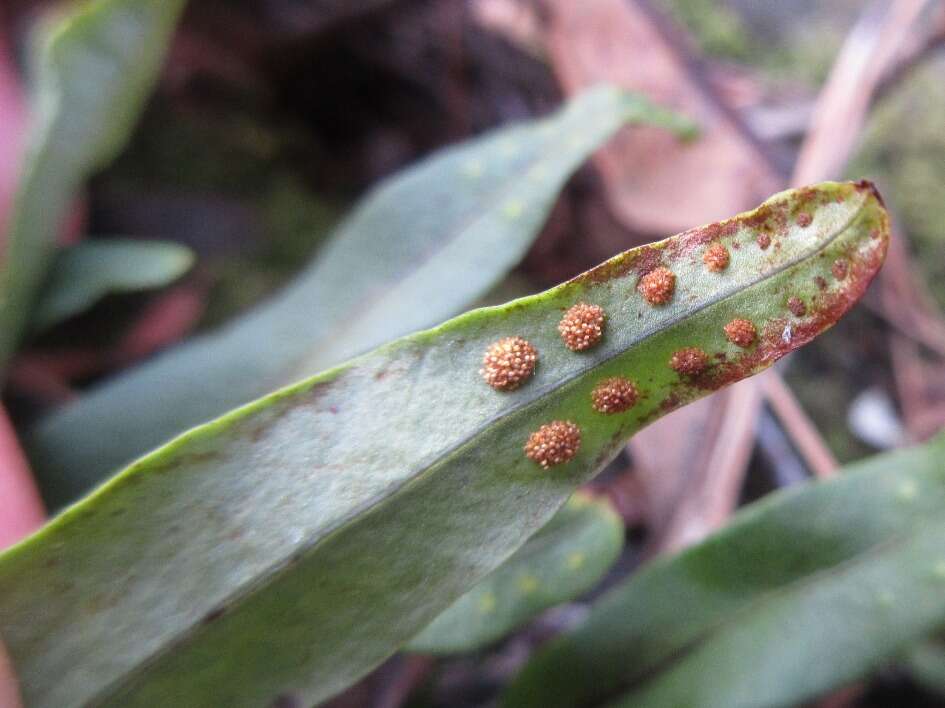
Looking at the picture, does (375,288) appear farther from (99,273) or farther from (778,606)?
(778,606)

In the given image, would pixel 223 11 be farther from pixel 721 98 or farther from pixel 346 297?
pixel 721 98

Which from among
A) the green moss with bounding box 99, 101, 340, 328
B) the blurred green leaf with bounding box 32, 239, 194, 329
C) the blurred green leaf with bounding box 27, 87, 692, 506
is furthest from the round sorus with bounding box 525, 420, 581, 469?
the green moss with bounding box 99, 101, 340, 328

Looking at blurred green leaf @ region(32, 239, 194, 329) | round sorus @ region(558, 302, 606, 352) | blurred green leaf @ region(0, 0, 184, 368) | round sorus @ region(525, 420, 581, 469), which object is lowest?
round sorus @ region(525, 420, 581, 469)

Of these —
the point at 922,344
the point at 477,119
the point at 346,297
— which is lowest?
the point at 922,344

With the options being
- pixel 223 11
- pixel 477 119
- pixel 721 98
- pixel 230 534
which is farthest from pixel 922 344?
pixel 223 11

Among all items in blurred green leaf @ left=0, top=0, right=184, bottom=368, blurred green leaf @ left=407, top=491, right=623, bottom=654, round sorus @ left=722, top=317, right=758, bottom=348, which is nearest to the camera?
round sorus @ left=722, top=317, right=758, bottom=348

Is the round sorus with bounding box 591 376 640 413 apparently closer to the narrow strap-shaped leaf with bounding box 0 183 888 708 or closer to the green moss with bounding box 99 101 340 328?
the narrow strap-shaped leaf with bounding box 0 183 888 708
